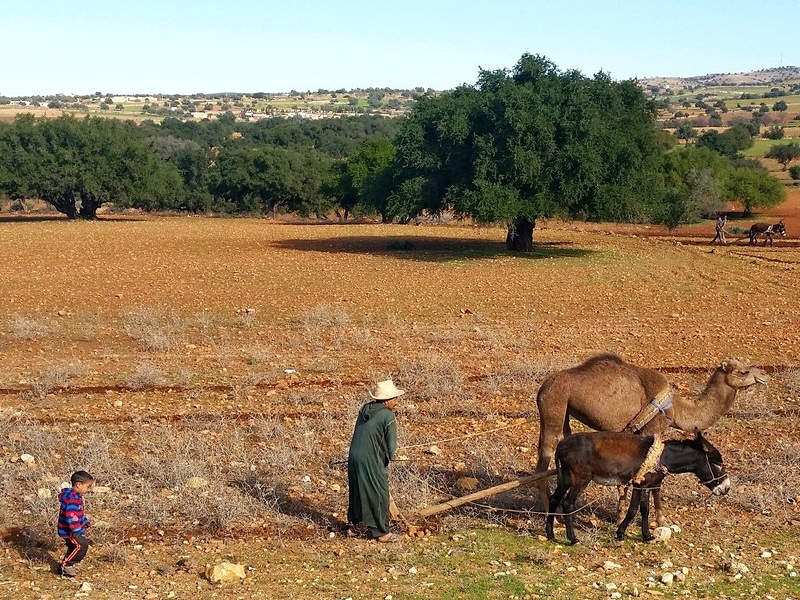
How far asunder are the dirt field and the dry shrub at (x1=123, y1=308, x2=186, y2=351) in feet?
0.28

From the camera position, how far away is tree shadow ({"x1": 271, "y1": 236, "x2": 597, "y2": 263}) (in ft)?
114

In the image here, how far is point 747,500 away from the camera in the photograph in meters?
9.15

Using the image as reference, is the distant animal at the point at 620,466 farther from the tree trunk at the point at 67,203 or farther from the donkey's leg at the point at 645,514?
the tree trunk at the point at 67,203

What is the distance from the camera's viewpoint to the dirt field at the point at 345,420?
7.68 meters

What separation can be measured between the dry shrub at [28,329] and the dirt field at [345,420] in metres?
0.07

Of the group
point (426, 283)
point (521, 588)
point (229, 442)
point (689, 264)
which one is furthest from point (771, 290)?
point (521, 588)

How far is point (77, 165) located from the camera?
5900cm

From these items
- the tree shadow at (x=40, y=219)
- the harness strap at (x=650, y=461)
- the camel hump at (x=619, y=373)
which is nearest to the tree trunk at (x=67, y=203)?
the tree shadow at (x=40, y=219)

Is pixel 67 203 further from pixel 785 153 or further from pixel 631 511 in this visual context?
pixel 785 153

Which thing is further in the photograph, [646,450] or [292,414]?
[292,414]

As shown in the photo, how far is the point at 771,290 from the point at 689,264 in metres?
6.54

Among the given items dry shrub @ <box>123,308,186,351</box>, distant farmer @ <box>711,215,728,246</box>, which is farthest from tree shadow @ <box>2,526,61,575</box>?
distant farmer @ <box>711,215,728,246</box>

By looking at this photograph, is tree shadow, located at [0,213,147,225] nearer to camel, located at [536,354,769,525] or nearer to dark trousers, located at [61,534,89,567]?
dark trousers, located at [61,534,89,567]

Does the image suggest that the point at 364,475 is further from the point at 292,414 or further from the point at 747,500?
the point at 292,414
